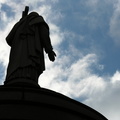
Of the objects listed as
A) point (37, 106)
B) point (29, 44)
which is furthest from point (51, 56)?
point (37, 106)

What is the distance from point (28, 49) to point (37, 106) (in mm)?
3402

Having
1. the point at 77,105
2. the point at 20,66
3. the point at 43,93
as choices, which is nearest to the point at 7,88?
the point at 43,93

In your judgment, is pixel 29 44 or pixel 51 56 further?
pixel 51 56

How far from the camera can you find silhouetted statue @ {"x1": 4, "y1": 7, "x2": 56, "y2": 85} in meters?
9.15

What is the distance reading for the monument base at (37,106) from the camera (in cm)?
652

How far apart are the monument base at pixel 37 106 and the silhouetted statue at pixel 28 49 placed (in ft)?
5.97

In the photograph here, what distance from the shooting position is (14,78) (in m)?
9.01

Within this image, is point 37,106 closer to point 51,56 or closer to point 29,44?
point 29,44

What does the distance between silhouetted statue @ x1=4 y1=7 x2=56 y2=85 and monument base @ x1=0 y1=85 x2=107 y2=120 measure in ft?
5.97

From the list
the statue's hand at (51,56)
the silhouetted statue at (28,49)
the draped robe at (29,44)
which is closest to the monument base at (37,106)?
the silhouetted statue at (28,49)

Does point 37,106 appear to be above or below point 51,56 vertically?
below

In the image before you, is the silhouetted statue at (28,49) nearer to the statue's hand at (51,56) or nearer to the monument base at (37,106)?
the statue's hand at (51,56)

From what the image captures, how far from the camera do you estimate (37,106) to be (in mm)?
6695

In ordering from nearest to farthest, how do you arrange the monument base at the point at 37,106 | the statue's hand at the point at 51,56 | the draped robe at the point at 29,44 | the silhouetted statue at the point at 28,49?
the monument base at the point at 37,106 < the silhouetted statue at the point at 28,49 < the draped robe at the point at 29,44 < the statue's hand at the point at 51,56
